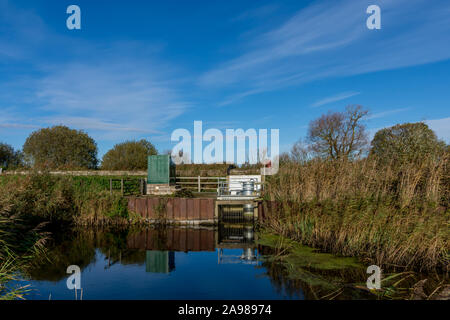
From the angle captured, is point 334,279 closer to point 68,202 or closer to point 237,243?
point 237,243

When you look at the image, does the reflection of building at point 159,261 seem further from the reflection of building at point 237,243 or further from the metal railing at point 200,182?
the metal railing at point 200,182

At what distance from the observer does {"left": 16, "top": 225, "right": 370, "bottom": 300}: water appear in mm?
7391

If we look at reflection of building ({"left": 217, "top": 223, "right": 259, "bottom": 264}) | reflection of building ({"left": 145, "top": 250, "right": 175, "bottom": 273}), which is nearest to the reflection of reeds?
reflection of building ({"left": 217, "top": 223, "right": 259, "bottom": 264})

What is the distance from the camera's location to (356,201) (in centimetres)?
933

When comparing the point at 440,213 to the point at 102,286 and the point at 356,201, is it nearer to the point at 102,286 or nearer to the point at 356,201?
the point at 356,201

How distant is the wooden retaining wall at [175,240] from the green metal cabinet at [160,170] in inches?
220

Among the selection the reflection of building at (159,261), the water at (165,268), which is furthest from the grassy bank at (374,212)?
the reflection of building at (159,261)

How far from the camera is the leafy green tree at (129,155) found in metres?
35.9

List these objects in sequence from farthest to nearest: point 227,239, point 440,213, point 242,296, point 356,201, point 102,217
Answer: point 102,217 < point 227,239 < point 356,201 < point 440,213 < point 242,296

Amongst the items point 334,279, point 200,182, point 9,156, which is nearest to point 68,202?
point 200,182

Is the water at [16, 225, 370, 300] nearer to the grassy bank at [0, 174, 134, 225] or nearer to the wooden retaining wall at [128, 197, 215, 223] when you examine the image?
the grassy bank at [0, 174, 134, 225]

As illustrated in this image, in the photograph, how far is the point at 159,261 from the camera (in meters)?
10.5
